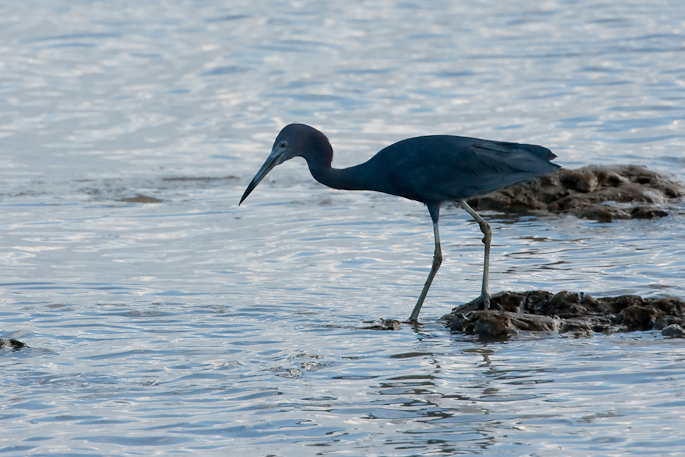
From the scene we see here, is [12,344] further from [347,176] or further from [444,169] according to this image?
[444,169]

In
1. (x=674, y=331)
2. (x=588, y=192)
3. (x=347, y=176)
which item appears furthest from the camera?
(x=588, y=192)

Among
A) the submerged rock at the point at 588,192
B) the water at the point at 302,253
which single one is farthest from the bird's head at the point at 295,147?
the submerged rock at the point at 588,192

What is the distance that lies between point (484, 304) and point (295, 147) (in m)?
1.74

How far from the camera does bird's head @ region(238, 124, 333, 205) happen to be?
7.46 m

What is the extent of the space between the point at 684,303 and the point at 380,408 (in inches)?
92.9

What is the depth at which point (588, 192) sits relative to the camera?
33.5ft

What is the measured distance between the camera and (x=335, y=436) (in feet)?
16.2

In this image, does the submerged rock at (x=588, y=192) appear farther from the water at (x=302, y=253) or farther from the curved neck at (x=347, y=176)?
the curved neck at (x=347, y=176)

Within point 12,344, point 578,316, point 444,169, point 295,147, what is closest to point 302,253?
point 295,147

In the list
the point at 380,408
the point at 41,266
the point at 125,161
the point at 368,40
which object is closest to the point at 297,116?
the point at 125,161

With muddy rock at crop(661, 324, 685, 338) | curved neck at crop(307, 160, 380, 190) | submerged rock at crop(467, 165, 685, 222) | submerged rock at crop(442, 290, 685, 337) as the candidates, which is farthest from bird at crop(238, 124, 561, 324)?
submerged rock at crop(467, 165, 685, 222)

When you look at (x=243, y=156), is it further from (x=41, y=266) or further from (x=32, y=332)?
(x=32, y=332)

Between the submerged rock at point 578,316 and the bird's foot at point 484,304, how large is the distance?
Answer: 0.13ft

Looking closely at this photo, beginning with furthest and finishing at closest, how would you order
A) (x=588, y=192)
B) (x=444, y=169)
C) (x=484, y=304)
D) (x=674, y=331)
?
(x=588, y=192), (x=444, y=169), (x=484, y=304), (x=674, y=331)
